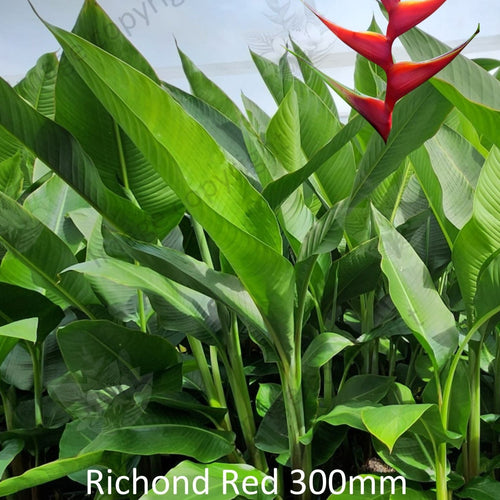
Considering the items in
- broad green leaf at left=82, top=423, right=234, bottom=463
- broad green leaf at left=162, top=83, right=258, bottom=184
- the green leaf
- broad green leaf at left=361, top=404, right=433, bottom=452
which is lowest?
the green leaf

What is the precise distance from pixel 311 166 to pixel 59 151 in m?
0.26

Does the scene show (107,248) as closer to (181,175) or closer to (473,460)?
(181,175)

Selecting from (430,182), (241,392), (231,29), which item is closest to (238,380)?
(241,392)

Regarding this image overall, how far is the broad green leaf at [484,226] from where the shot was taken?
1.95ft

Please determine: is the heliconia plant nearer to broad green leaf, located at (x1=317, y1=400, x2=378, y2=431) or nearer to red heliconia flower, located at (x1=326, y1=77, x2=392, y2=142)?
red heliconia flower, located at (x1=326, y1=77, x2=392, y2=142)

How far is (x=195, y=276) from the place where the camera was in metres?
0.57

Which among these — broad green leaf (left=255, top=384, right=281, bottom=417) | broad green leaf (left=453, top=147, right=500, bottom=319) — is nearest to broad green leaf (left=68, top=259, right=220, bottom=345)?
broad green leaf (left=255, top=384, right=281, bottom=417)

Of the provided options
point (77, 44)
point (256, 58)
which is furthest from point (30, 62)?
point (77, 44)

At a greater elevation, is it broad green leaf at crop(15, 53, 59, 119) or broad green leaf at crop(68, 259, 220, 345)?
broad green leaf at crop(15, 53, 59, 119)

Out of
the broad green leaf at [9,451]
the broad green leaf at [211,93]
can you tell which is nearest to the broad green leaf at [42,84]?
the broad green leaf at [211,93]

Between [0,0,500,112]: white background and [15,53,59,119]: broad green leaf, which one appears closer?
[0,0,500,112]: white background

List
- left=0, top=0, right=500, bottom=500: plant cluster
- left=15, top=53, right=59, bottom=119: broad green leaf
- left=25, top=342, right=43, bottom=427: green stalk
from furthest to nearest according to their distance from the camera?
left=15, top=53, right=59, bottom=119: broad green leaf
left=25, top=342, right=43, bottom=427: green stalk
left=0, top=0, right=500, bottom=500: plant cluster

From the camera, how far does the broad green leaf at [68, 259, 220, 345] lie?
0.57 metres

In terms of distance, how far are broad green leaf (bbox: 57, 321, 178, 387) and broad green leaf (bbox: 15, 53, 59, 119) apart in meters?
0.57
